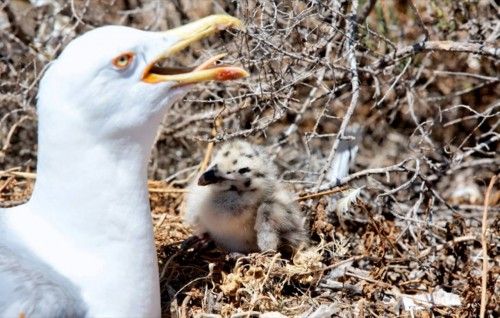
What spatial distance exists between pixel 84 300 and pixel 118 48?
901mm

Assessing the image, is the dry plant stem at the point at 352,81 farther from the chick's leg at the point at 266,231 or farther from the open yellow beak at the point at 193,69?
the open yellow beak at the point at 193,69

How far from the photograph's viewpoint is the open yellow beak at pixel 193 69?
3.57 m

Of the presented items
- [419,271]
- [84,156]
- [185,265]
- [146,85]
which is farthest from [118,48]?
[419,271]

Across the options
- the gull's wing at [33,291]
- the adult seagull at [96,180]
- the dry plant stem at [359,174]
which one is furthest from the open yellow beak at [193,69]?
the dry plant stem at [359,174]

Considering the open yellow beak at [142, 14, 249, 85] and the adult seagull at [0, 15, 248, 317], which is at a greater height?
the open yellow beak at [142, 14, 249, 85]

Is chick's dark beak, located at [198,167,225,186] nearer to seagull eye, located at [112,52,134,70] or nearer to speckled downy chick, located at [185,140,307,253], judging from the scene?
speckled downy chick, located at [185,140,307,253]

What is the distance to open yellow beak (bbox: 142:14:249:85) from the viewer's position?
357cm

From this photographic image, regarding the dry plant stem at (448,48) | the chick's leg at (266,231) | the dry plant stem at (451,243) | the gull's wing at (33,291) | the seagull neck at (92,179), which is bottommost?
the dry plant stem at (451,243)

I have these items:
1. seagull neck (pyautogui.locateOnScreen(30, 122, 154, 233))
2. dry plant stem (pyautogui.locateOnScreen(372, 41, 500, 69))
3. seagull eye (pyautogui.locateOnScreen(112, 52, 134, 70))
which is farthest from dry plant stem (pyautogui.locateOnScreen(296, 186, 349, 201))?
seagull eye (pyautogui.locateOnScreen(112, 52, 134, 70))

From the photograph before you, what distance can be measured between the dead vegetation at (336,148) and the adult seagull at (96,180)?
0.65 m

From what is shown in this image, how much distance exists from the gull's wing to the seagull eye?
0.77 m

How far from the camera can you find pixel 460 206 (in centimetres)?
582

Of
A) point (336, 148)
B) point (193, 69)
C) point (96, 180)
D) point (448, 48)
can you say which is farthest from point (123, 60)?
point (448, 48)

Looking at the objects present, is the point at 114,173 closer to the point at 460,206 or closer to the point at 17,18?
the point at 460,206
